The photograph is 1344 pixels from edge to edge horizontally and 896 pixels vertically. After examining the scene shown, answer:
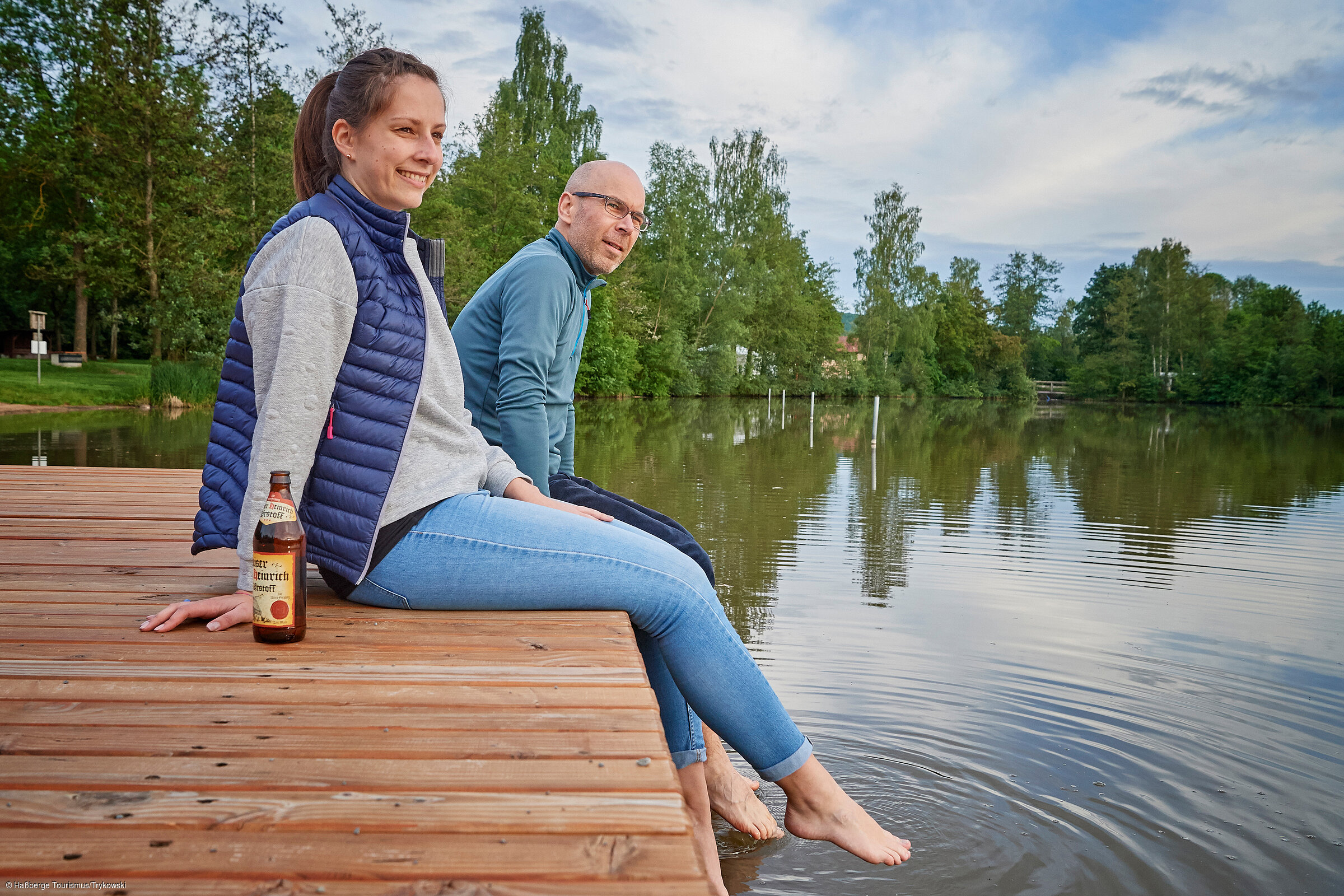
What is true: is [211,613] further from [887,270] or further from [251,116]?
[887,270]

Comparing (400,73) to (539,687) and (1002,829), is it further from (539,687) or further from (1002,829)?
(1002,829)

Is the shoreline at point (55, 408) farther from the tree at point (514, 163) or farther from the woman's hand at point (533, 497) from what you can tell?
the woman's hand at point (533, 497)

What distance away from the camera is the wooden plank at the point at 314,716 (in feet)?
4.99

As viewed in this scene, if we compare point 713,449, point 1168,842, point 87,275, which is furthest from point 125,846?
point 87,275

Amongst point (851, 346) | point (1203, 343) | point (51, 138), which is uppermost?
point (51, 138)

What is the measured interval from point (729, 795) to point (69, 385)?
23836mm

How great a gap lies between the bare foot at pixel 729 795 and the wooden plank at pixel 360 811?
135cm

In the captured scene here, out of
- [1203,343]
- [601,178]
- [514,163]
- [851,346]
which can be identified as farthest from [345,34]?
[1203,343]

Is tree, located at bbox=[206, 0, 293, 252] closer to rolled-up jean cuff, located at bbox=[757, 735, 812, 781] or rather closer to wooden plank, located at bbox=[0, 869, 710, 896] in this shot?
rolled-up jean cuff, located at bbox=[757, 735, 812, 781]

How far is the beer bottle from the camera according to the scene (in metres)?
1.81

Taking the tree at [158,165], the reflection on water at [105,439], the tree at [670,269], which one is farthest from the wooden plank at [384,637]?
the tree at [670,269]

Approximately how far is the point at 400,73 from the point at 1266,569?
26.0 feet

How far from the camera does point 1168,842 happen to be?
3.00m

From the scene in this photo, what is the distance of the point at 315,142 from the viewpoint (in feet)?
7.06
